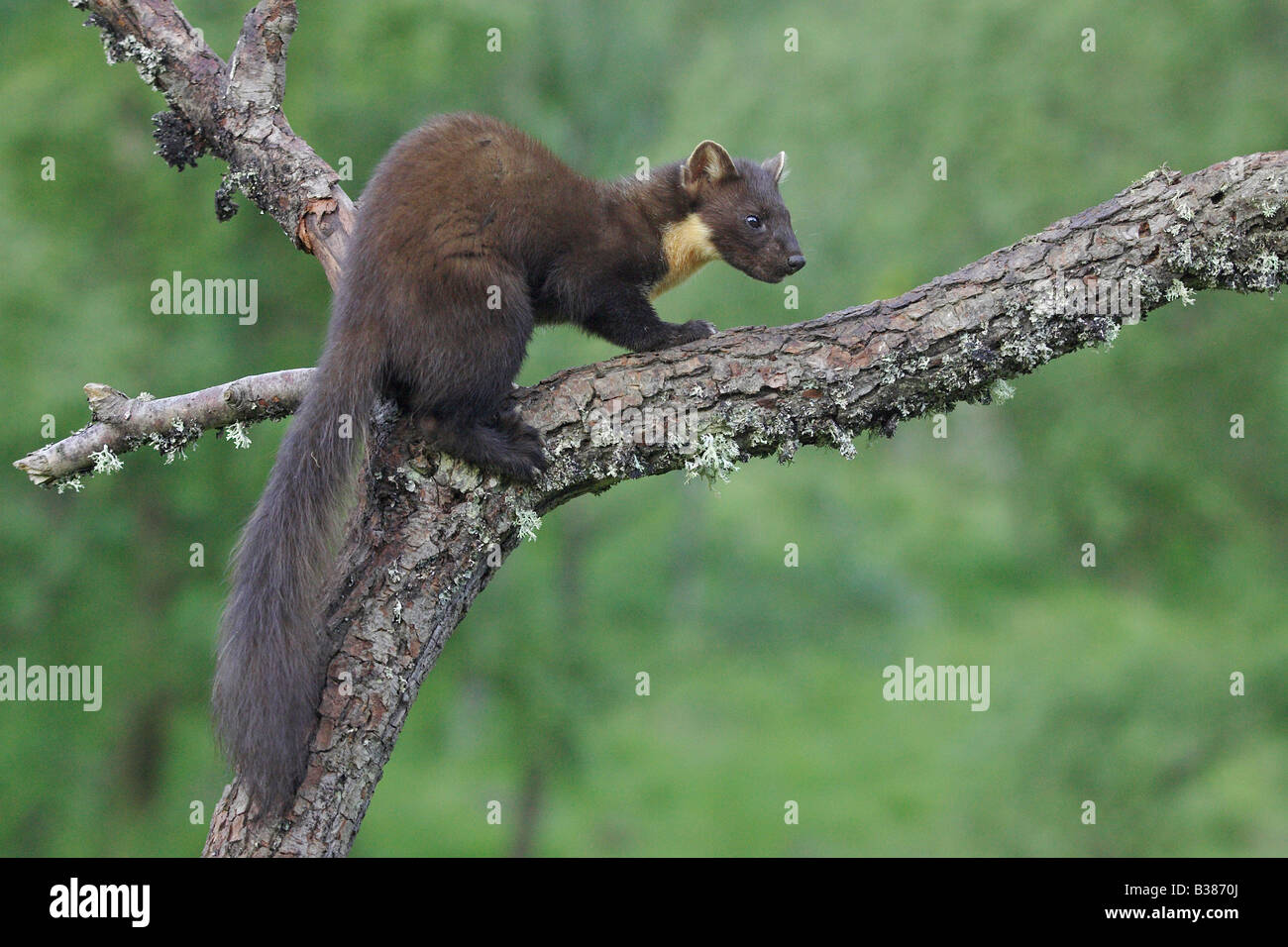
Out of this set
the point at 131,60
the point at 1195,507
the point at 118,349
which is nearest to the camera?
the point at 131,60

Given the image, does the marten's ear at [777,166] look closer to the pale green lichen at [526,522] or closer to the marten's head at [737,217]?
the marten's head at [737,217]

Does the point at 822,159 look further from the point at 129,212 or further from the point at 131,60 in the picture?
the point at 131,60

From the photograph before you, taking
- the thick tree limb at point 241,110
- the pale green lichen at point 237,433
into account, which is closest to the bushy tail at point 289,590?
the pale green lichen at point 237,433

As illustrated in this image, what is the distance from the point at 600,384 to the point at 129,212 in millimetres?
6514

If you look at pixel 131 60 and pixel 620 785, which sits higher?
pixel 131 60

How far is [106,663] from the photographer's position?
9156 mm

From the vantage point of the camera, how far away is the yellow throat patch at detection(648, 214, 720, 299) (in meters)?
5.22

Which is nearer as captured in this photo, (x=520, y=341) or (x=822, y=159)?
(x=520, y=341)

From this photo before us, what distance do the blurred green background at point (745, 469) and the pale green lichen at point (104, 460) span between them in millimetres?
3739

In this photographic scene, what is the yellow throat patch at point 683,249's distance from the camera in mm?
5219

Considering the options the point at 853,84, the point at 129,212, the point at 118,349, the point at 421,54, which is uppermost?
the point at 853,84

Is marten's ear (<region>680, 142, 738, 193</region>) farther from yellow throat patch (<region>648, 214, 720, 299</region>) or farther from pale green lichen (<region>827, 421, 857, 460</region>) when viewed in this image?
pale green lichen (<region>827, 421, 857, 460</region>)

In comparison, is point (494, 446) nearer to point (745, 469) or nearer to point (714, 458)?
point (714, 458)

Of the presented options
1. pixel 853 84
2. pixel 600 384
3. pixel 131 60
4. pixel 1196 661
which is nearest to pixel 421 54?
pixel 131 60
